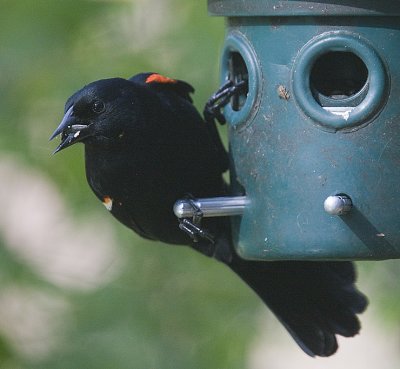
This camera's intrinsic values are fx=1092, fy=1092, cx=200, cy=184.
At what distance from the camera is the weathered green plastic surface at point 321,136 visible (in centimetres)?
368

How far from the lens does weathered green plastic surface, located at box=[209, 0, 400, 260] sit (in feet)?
12.1

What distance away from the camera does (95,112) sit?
4.18 m

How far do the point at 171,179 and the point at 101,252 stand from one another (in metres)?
1.43

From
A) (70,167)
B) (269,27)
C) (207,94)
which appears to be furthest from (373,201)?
(70,167)

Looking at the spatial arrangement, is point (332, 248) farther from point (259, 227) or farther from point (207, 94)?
point (207, 94)

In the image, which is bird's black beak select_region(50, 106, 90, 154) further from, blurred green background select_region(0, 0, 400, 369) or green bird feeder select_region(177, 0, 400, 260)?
blurred green background select_region(0, 0, 400, 369)

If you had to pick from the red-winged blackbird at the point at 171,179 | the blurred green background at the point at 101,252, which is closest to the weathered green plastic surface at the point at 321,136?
the red-winged blackbird at the point at 171,179

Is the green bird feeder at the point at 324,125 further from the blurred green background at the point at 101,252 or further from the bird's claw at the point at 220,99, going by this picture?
the blurred green background at the point at 101,252

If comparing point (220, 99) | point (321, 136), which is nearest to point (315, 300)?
point (220, 99)

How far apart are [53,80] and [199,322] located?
142 cm

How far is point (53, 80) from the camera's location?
5.09m

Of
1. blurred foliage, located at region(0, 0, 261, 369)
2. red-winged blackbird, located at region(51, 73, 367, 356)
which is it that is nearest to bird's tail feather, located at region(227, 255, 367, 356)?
red-winged blackbird, located at region(51, 73, 367, 356)

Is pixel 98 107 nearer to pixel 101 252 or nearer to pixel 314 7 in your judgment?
pixel 314 7

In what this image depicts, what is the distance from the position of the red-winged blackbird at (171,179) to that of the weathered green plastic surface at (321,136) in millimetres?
450
